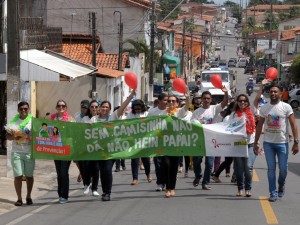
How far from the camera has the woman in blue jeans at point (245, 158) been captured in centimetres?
1259

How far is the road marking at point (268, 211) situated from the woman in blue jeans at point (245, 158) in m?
0.38

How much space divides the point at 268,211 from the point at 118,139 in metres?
2.98

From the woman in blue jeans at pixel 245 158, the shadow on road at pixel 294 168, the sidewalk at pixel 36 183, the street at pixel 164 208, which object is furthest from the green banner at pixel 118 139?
the shadow on road at pixel 294 168

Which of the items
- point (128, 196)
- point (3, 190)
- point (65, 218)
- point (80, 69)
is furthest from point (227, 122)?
point (80, 69)

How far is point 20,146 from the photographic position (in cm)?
1221

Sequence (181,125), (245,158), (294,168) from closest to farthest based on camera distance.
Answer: (245,158) < (181,125) < (294,168)

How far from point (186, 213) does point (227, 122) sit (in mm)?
2396

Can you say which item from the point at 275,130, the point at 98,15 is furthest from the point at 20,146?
the point at 98,15

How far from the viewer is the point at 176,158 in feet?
42.4

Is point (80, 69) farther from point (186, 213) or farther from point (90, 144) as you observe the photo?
point (186, 213)

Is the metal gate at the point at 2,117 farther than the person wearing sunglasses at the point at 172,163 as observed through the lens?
Yes

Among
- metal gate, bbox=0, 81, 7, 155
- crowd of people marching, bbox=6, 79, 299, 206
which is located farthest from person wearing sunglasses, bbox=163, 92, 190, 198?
metal gate, bbox=0, 81, 7, 155

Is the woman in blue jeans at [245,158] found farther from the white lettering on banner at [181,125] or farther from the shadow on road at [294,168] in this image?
the shadow on road at [294,168]

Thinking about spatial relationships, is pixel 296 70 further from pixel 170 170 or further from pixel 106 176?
pixel 106 176
